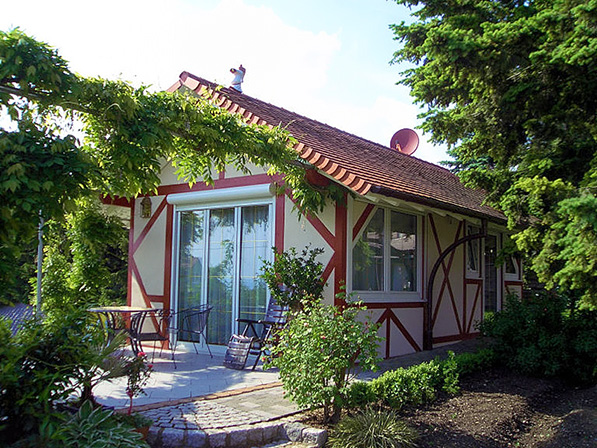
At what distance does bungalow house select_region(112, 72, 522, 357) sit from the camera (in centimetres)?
732

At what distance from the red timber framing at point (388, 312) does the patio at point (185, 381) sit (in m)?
1.82

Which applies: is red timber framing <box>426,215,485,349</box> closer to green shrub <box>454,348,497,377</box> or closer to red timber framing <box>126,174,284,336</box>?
green shrub <box>454,348,497,377</box>

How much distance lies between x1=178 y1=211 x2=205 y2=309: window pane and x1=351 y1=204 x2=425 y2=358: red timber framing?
2727mm

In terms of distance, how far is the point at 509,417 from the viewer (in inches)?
212

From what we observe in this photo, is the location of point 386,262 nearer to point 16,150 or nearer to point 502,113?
point 502,113

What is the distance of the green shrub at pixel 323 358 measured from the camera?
180 inches

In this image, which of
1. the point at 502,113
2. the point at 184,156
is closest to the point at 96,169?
the point at 184,156

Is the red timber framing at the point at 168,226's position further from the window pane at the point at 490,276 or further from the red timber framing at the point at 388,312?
the window pane at the point at 490,276

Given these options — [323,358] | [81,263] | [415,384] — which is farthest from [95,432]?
[81,263]

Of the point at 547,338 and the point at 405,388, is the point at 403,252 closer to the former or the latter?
the point at 547,338

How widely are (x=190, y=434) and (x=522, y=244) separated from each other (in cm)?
404

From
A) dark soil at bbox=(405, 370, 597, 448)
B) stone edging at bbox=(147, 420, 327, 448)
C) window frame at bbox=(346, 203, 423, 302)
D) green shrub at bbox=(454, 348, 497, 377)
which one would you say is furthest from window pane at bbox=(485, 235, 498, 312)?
stone edging at bbox=(147, 420, 327, 448)

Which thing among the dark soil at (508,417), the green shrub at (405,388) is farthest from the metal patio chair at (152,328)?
the green shrub at (405,388)

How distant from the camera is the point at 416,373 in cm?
575
